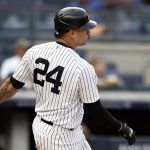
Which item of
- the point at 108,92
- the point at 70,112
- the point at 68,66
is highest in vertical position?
the point at 68,66

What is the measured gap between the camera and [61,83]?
4.44 m

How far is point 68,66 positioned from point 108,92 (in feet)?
12.8

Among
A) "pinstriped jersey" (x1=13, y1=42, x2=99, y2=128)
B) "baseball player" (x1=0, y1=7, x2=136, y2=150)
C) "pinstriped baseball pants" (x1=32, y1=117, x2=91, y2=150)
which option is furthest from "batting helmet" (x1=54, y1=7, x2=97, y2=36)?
"pinstriped baseball pants" (x1=32, y1=117, x2=91, y2=150)

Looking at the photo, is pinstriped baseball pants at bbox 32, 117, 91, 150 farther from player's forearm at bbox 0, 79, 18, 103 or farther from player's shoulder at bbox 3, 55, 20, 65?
player's shoulder at bbox 3, 55, 20, 65

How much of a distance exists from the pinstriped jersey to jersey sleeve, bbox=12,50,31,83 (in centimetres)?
6

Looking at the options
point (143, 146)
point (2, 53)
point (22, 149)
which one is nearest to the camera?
point (143, 146)

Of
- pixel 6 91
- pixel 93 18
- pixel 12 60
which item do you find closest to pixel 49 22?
pixel 93 18

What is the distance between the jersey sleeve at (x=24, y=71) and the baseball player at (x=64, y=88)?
0.05m

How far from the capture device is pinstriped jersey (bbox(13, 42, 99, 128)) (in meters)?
4.40

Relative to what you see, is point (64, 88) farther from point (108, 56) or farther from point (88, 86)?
point (108, 56)

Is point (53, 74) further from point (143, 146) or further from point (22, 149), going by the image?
point (22, 149)

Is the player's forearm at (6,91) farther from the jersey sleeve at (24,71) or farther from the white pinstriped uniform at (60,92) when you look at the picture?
the white pinstriped uniform at (60,92)

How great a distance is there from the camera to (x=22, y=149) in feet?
27.6

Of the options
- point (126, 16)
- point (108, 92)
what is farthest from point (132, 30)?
point (108, 92)
